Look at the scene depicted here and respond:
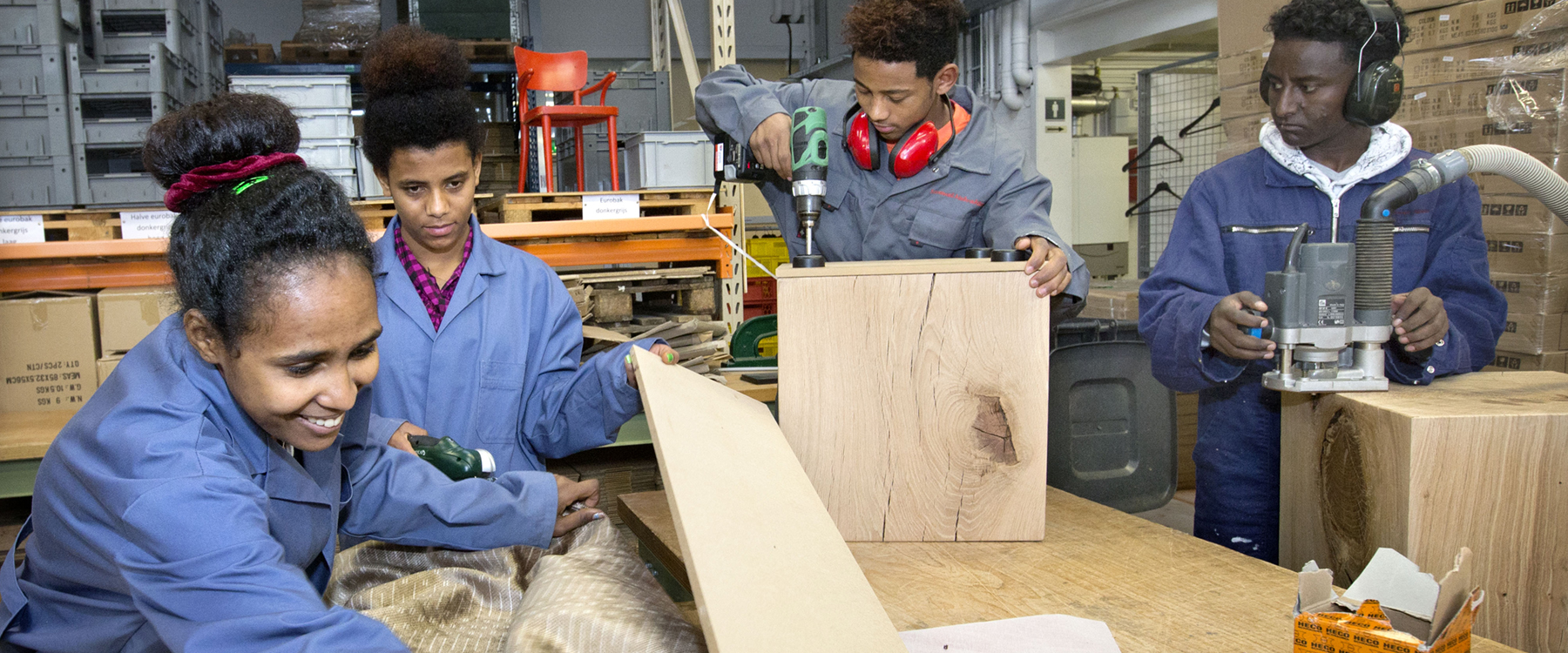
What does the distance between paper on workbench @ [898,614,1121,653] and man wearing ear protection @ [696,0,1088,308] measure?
786 mm

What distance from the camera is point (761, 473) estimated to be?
1113 mm

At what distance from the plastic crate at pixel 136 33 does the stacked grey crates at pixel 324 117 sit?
204 cm

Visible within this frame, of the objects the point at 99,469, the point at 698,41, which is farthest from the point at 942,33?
the point at 698,41

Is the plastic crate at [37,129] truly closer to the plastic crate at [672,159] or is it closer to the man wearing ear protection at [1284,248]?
the plastic crate at [672,159]

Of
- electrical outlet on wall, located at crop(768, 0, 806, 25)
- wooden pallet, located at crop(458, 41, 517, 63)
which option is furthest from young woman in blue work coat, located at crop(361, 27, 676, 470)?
electrical outlet on wall, located at crop(768, 0, 806, 25)

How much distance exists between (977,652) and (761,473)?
0.30 m

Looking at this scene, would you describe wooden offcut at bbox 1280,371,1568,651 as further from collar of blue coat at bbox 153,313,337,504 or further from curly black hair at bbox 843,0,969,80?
collar of blue coat at bbox 153,313,337,504

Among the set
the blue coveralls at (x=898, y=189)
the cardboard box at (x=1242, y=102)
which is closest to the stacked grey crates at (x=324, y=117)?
the blue coveralls at (x=898, y=189)

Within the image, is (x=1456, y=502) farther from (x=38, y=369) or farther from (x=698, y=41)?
(x=698, y=41)

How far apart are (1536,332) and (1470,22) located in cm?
89

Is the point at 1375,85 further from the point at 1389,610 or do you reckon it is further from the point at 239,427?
the point at 239,427

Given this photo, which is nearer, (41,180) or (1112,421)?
(1112,421)

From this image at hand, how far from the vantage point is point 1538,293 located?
2.71 metres

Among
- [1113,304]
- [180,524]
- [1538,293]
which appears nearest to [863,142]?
[180,524]
